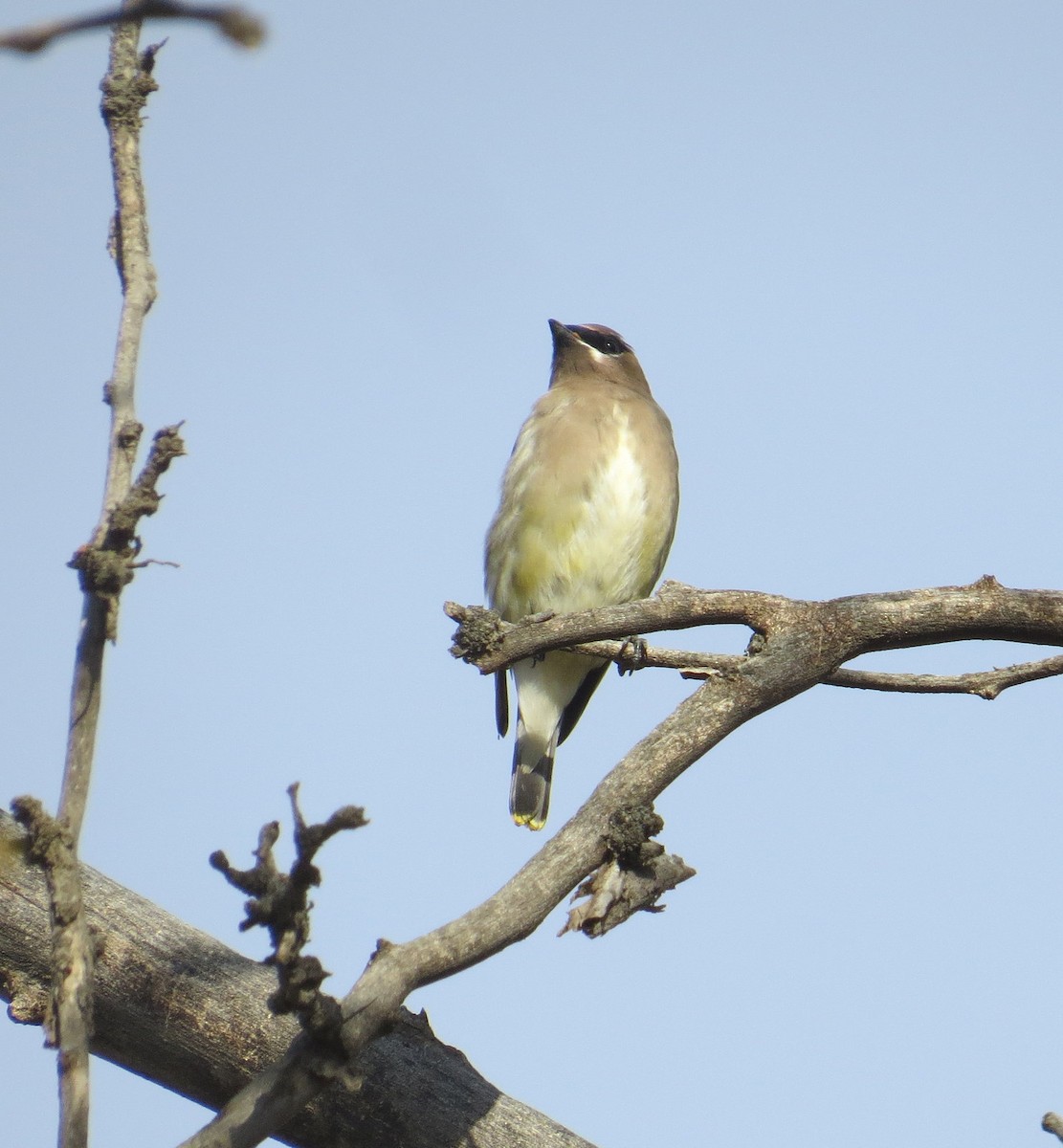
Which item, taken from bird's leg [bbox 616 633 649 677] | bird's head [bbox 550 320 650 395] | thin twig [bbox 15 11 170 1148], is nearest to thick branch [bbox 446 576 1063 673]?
bird's leg [bbox 616 633 649 677]

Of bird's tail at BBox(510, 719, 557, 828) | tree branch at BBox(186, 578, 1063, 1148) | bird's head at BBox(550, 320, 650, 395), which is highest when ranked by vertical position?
bird's head at BBox(550, 320, 650, 395)

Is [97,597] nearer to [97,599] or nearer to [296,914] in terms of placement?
[97,599]

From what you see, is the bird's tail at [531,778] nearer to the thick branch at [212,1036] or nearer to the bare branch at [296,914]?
the thick branch at [212,1036]

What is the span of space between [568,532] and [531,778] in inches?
49.9

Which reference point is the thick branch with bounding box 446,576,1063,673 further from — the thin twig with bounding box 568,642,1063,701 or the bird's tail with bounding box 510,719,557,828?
the bird's tail with bounding box 510,719,557,828

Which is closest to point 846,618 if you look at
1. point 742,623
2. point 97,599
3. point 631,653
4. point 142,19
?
point 742,623

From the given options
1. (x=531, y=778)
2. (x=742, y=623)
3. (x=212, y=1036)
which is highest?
(x=531, y=778)

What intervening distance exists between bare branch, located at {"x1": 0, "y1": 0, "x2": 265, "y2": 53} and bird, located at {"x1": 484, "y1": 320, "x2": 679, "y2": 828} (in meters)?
5.73

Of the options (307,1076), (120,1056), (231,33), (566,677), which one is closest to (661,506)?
(566,677)

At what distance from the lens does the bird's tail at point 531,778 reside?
23.2 feet

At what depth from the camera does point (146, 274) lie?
6.27ft

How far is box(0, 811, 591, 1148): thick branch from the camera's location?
10.2 ft

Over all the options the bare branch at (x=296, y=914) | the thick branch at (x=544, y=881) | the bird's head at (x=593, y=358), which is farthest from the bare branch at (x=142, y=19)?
the bird's head at (x=593, y=358)

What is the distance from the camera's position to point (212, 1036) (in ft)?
10.3
